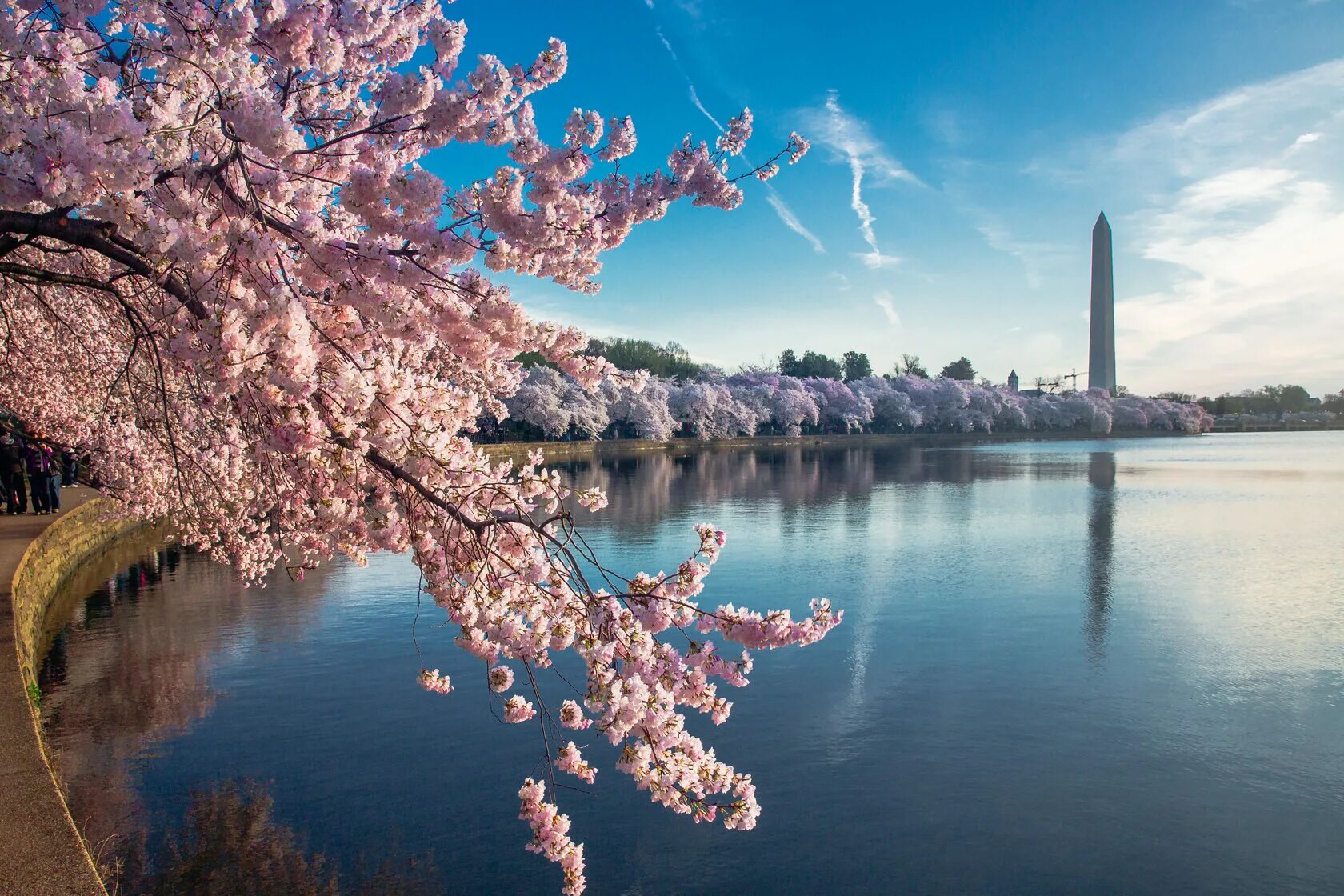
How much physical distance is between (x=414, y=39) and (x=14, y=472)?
16.6m

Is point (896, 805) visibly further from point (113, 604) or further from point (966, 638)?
point (113, 604)

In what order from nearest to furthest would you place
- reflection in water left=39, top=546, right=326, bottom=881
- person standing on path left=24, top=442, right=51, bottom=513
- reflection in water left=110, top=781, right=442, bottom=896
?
reflection in water left=110, top=781, right=442, bottom=896, reflection in water left=39, top=546, right=326, bottom=881, person standing on path left=24, top=442, right=51, bottom=513

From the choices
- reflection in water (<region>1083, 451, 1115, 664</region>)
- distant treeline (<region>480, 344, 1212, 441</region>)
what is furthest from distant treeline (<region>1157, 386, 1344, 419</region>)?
reflection in water (<region>1083, 451, 1115, 664</region>)

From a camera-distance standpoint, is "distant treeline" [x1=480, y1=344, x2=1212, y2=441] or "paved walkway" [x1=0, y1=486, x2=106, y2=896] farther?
"distant treeline" [x1=480, y1=344, x2=1212, y2=441]

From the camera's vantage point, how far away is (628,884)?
22.3 feet

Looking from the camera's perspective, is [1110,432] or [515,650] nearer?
[515,650]

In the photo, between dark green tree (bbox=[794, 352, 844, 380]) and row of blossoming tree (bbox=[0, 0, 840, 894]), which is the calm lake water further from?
dark green tree (bbox=[794, 352, 844, 380])

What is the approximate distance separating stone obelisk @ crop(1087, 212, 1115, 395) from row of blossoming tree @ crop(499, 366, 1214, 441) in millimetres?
9922

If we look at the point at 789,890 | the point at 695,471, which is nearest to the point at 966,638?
the point at 789,890

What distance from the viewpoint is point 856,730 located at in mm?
9516

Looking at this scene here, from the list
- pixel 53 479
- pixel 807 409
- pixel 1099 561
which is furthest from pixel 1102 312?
pixel 53 479

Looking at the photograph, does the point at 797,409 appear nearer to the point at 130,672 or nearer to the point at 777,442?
the point at 777,442

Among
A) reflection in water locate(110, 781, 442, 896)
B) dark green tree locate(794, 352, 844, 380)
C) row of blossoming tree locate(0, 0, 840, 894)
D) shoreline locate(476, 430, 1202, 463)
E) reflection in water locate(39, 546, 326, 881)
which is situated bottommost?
reflection in water locate(110, 781, 442, 896)

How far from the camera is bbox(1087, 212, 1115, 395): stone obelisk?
7688 centimetres
